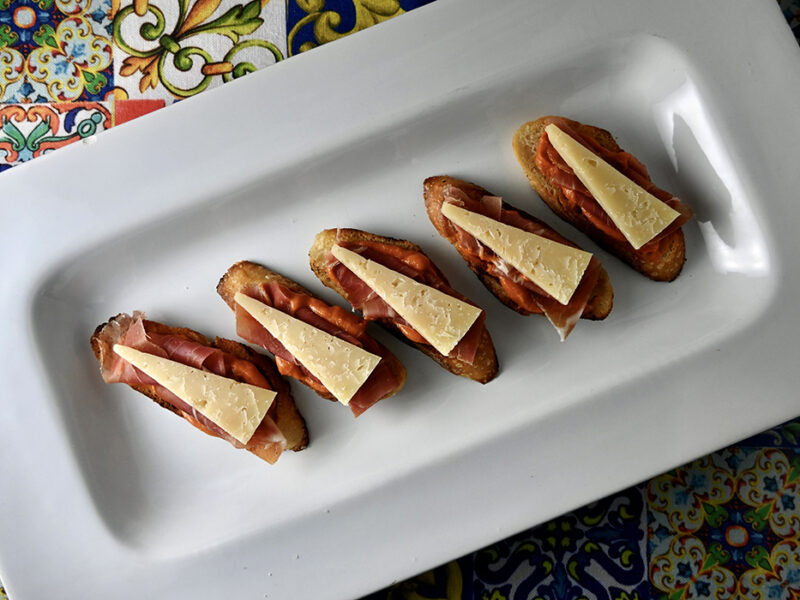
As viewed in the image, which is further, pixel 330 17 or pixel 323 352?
pixel 330 17

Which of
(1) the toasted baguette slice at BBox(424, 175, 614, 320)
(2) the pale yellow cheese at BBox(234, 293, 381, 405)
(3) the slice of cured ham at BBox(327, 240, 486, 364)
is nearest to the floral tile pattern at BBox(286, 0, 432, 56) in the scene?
(1) the toasted baguette slice at BBox(424, 175, 614, 320)

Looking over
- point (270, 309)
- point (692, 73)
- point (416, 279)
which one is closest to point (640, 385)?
point (416, 279)

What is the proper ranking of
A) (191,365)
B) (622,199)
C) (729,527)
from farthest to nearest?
(729,527), (191,365), (622,199)

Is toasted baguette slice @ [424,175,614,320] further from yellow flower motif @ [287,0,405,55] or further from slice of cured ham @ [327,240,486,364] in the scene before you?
yellow flower motif @ [287,0,405,55]

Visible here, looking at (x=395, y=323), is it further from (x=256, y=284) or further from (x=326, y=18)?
(x=326, y=18)

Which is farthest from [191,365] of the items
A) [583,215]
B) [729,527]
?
[729,527]

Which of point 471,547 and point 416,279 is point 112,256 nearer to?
point 416,279
